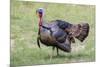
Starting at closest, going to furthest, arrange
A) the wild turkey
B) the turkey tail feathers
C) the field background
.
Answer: the field background
the wild turkey
the turkey tail feathers

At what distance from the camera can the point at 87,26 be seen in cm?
272

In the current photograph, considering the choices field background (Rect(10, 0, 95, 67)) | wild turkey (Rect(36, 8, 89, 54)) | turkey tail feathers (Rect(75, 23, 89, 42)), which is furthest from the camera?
turkey tail feathers (Rect(75, 23, 89, 42))

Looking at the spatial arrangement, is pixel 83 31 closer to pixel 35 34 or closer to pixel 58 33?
pixel 58 33

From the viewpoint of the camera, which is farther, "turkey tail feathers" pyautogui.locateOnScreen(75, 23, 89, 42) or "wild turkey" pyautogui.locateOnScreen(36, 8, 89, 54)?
"turkey tail feathers" pyautogui.locateOnScreen(75, 23, 89, 42)

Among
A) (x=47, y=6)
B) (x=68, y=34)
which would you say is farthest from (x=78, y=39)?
(x=47, y=6)

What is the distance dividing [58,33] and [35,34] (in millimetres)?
306

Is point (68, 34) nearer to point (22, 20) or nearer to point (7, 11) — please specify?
point (22, 20)

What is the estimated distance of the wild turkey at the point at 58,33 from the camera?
249 cm

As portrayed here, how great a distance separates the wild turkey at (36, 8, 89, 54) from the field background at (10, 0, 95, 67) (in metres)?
0.05

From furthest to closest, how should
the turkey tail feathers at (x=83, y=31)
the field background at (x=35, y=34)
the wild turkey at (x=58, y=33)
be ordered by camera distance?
1. the turkey tail feathers at (x=83, y=31)
2. the wild turkey at (x=58, y=33)
3. the field background at (x=35, y=34)

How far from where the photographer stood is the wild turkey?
98.2 inches

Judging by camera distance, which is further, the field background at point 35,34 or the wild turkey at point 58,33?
the wild turkey at point 58,33

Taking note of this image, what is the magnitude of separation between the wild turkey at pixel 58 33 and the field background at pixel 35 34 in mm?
53

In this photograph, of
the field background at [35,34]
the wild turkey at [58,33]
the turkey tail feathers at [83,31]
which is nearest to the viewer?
the field background at [35,34]
